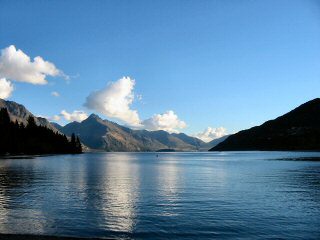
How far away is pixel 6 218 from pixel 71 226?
309 inches

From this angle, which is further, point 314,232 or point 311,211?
point 311,211

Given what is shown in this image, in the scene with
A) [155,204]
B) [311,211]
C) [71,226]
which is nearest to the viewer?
[71,226]

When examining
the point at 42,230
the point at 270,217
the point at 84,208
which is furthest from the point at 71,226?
the point at 270,217

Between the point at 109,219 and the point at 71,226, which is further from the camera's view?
the point at 109,219

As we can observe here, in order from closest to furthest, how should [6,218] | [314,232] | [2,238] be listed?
[2,238], [314,232], [6,218]

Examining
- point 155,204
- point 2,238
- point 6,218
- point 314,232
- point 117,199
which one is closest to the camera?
point 2,238

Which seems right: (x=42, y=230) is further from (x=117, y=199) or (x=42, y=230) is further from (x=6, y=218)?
(x=117, y=199)

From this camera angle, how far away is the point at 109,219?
35.2m

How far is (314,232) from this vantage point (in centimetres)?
2995

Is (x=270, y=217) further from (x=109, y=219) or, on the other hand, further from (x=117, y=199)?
(x=117, y=199)

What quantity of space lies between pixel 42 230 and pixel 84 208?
11.0 meters

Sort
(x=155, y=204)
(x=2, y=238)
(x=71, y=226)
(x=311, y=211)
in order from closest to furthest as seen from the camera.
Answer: (x=2, y=238) < (x=71, y=226) < (x=311, y=211) < (x=155, y=204)

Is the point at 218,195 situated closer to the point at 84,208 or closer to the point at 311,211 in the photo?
the point at 311,211

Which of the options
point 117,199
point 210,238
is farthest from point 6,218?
point 210,238
